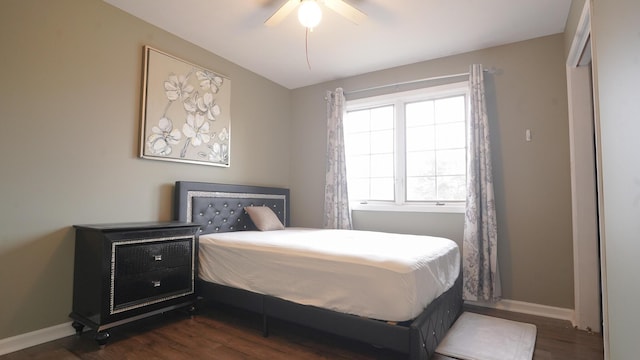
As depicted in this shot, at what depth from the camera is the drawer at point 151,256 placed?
7.56 feet

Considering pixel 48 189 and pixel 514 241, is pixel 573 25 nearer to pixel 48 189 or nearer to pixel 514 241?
pixel 514 241

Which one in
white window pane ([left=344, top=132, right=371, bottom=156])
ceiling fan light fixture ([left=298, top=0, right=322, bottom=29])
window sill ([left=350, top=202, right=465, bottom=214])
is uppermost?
ceiling fan light fixture ([left=298, top=0, right=322, bottom=29])

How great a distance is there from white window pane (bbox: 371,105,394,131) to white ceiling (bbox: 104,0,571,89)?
1.70 ft

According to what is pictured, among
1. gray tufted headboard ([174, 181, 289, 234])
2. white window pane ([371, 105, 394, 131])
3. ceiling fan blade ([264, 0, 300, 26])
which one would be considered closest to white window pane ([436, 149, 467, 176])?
white window pane ([371, 105, 394, 131])

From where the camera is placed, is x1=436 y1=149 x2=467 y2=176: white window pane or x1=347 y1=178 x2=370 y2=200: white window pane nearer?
x1=436 y1=149 x2=467 y2=176: white window pane

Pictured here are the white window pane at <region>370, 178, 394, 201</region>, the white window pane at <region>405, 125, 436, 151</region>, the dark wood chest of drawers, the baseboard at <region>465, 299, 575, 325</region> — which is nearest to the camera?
the dark wood chest of drawers

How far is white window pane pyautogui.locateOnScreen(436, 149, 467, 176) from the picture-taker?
11.4 feet

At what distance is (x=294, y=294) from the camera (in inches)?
88.7

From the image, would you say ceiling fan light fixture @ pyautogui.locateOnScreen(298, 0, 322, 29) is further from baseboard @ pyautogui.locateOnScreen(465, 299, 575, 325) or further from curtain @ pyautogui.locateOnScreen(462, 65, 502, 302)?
baseboard @ pyautogui.locateOnScreen(465, 299, 575, 325)

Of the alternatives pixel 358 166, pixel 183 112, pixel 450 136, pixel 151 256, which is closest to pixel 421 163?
pixel 450 136

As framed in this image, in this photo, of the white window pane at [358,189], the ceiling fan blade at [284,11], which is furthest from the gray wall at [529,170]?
the ceiling fan blade at [284,11]

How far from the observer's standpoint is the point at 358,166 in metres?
4.19

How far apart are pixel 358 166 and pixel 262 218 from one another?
1.45m

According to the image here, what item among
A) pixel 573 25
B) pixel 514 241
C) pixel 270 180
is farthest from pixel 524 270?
pixel 270 180
